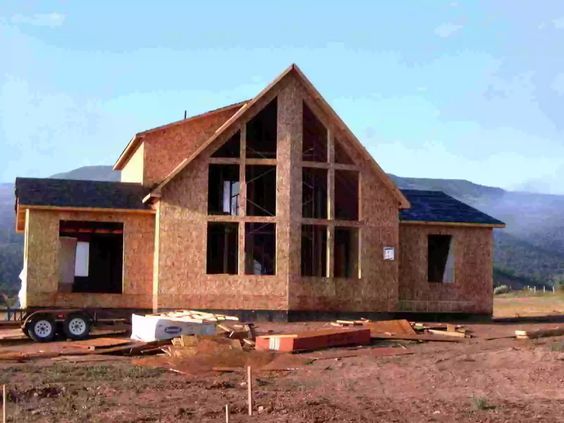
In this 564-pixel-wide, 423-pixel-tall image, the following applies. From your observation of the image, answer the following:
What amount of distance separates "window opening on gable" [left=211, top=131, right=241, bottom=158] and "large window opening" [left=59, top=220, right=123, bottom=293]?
4.19 meters

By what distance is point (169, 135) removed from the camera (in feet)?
101

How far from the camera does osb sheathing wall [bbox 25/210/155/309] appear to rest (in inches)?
1102

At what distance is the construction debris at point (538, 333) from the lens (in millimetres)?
24188

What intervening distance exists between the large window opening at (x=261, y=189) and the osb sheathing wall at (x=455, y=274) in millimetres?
4371

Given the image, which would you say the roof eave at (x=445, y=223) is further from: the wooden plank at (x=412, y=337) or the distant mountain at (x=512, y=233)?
the distant mountain at (x=512, y=233)

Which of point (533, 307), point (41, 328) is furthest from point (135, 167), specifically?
point (533, 307)

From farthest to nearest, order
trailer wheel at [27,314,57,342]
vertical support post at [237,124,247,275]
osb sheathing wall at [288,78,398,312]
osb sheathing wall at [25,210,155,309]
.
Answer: osb sheathing wall at [288,78,398,312] < osb sheathing wall at [25,210,155,309] < vertical support post at [237,124,247,275] < trailer wheel at [27,314,57,342]

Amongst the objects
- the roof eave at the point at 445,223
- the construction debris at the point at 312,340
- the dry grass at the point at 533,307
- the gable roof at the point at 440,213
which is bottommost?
the construction debris at the point at 312,340

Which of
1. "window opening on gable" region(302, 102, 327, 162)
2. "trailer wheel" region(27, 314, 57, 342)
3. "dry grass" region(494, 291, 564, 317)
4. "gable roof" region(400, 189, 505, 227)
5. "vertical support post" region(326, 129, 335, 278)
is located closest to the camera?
"trailer wheel" region(27, 314, 57, 342)

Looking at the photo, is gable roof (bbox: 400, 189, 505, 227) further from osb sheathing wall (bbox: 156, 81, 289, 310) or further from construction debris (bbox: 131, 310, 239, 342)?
construction debris (bbox: 131, 310, 239, 342)

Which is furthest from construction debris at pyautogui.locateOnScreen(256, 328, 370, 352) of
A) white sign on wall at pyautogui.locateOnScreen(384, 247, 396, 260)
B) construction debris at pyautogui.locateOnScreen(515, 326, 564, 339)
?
white sign on wall at pyautogui.locateOnScreen(384, 247, 396, 260)

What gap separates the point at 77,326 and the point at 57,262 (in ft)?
14.2

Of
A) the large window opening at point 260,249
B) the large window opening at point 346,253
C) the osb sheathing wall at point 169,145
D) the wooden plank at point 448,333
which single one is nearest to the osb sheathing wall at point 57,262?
the osb sheathing wall at point 169,145

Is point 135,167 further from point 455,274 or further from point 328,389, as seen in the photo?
point 328,389
